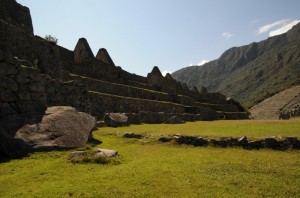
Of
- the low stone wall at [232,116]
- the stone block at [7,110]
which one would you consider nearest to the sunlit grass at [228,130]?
the stone block at [7,110]

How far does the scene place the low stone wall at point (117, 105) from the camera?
74.5 feet

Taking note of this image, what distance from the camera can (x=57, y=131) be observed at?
32.1 ft

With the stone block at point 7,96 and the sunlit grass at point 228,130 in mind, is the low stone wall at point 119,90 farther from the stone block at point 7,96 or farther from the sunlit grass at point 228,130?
the stone block at point 7,96

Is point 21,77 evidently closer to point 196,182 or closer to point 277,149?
point 196,182

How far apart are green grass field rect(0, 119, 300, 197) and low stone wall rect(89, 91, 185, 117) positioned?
12705 millimetres

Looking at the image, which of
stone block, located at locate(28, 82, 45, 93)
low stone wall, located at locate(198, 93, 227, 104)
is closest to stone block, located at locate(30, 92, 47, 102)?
stone block, located at locate(28, 82, 45, 93)

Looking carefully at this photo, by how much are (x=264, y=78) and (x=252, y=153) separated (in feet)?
448

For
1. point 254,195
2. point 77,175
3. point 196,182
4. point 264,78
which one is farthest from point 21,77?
point 264,78

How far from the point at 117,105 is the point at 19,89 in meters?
14.8

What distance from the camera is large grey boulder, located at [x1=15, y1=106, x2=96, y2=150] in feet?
30.0

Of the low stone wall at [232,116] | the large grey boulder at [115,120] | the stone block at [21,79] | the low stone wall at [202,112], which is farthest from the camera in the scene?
the low stone wall at [232,116]

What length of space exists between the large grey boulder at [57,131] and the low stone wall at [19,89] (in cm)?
59

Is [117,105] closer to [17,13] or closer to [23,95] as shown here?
[17,13]

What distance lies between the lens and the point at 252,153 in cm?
1066
